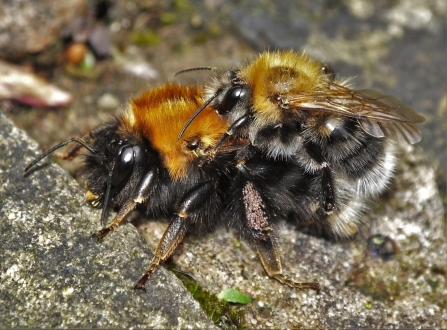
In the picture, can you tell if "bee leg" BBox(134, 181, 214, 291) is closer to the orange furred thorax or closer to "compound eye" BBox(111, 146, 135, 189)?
the orange furred thorax

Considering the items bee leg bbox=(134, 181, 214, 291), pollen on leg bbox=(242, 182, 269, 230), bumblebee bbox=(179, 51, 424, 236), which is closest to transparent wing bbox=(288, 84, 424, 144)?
bumblebee bbox=(179, 51, 424, 236)

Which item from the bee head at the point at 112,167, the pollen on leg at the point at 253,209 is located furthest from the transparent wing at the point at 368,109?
the bee head at the point at 112,167

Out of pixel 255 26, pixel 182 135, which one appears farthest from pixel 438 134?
pixel 182 135

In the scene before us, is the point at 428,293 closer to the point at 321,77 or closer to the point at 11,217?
the point at 321,77

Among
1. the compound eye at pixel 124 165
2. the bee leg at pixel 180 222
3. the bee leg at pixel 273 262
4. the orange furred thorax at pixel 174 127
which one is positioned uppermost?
the orange furred thorax at pixel 174 127

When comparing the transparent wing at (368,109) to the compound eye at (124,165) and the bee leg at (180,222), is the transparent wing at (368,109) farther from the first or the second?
the compound eye at (124,165)

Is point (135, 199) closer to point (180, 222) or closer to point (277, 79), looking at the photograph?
point (180, 222)
